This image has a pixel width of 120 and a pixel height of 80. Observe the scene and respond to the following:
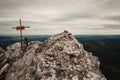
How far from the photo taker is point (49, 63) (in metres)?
24.2

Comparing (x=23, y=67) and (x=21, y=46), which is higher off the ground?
(x=21, y=46)

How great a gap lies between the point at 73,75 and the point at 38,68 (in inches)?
183

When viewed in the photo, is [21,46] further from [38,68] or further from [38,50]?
[38,68]

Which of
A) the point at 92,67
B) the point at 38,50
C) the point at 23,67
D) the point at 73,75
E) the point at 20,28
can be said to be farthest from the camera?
the point at 20,28

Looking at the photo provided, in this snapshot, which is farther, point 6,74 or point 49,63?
point 6,74

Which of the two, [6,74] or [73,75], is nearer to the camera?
[73,75]

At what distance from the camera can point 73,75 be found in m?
22.8

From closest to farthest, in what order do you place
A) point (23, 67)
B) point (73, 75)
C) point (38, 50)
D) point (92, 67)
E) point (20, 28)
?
point (73, 75) → point (92, 67) → point (23, 67) → point (38, 50) → point (20, 28)

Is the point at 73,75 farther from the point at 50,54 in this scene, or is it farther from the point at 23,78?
the point at 23,78

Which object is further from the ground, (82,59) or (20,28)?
(20,28)

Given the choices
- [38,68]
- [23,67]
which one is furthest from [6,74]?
[38,68]

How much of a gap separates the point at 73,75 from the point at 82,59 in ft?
12.1

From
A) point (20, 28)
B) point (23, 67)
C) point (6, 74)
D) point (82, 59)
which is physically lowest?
point (6, 74)

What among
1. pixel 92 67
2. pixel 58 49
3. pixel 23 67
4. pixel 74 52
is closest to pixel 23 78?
pixel 23 67
